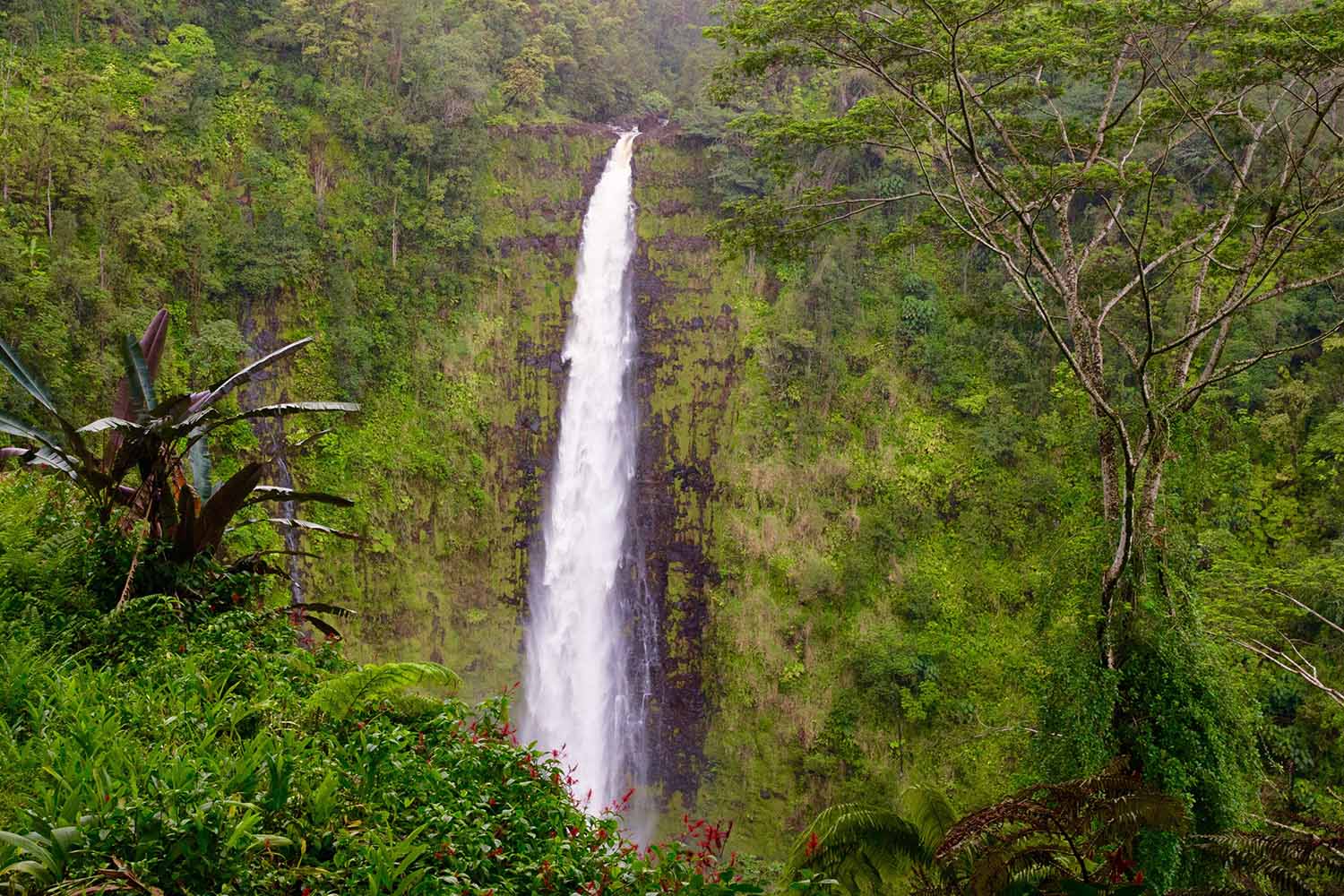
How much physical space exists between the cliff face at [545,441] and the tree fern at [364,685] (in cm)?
1258

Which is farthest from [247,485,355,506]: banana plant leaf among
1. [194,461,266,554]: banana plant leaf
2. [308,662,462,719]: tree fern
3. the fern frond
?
the fern frond

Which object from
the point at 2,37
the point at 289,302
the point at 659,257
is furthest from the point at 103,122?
the point at 659,257

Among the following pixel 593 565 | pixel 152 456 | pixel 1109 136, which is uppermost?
pixel 1109 136

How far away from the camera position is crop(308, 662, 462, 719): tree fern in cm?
342

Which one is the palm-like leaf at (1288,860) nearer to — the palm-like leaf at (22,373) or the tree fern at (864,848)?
the tree fern at (864,848)

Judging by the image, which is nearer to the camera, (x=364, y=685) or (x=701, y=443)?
(x=364, y=685)

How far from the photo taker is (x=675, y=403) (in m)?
19.0

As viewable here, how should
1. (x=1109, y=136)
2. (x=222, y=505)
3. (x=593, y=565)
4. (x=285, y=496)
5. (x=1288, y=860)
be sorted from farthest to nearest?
(x=593, y=565) < (x=1109, y=136) < (x=285, y=496) < (x=222, y=505) < (x=1288, y=860)

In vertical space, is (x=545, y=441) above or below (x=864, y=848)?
above

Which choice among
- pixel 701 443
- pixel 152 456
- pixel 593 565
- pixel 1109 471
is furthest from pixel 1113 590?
pixel 701 443

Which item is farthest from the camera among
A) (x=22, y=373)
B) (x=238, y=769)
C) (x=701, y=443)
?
(x=701, y=443)

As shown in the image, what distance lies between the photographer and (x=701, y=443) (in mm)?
18688

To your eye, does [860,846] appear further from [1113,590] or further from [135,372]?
[135,372]

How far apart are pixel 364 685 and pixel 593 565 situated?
46.0 feet
